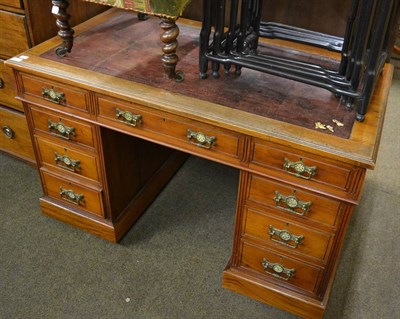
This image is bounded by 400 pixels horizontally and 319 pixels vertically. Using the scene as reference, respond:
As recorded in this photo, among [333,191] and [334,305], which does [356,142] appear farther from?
[334,305]

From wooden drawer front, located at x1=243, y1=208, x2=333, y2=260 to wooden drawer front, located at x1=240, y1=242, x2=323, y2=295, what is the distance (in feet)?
0.18

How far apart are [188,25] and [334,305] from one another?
1.26 meters

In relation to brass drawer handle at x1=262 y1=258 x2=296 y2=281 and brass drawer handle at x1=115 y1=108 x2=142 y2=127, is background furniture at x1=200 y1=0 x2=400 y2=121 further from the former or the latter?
brass drawer handle at x1=262 y1=258 x2=296 y2=281

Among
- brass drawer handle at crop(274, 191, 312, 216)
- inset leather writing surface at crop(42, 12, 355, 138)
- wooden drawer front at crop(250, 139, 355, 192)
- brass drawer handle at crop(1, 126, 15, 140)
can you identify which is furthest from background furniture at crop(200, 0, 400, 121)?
brass drawer handle at crop(1, 126, 15, 140)

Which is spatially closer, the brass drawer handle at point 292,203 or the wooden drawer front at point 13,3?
the brass drawer handle at point 292,203

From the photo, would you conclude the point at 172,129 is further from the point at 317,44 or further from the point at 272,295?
the point at 272,295

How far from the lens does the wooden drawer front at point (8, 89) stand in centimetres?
194

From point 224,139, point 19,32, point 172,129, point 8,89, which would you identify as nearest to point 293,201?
point 224,139

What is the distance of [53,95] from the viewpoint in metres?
1.57

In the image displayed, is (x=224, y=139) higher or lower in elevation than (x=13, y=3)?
lower

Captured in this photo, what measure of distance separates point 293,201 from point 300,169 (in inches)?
5.2

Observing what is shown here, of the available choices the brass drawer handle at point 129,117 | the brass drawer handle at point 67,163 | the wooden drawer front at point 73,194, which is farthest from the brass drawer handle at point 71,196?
the brass drawer handle at point 129,117

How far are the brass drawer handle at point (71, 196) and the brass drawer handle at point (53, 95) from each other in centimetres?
44

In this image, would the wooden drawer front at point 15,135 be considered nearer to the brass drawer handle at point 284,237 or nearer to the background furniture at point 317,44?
the background furniture at point 317,44
